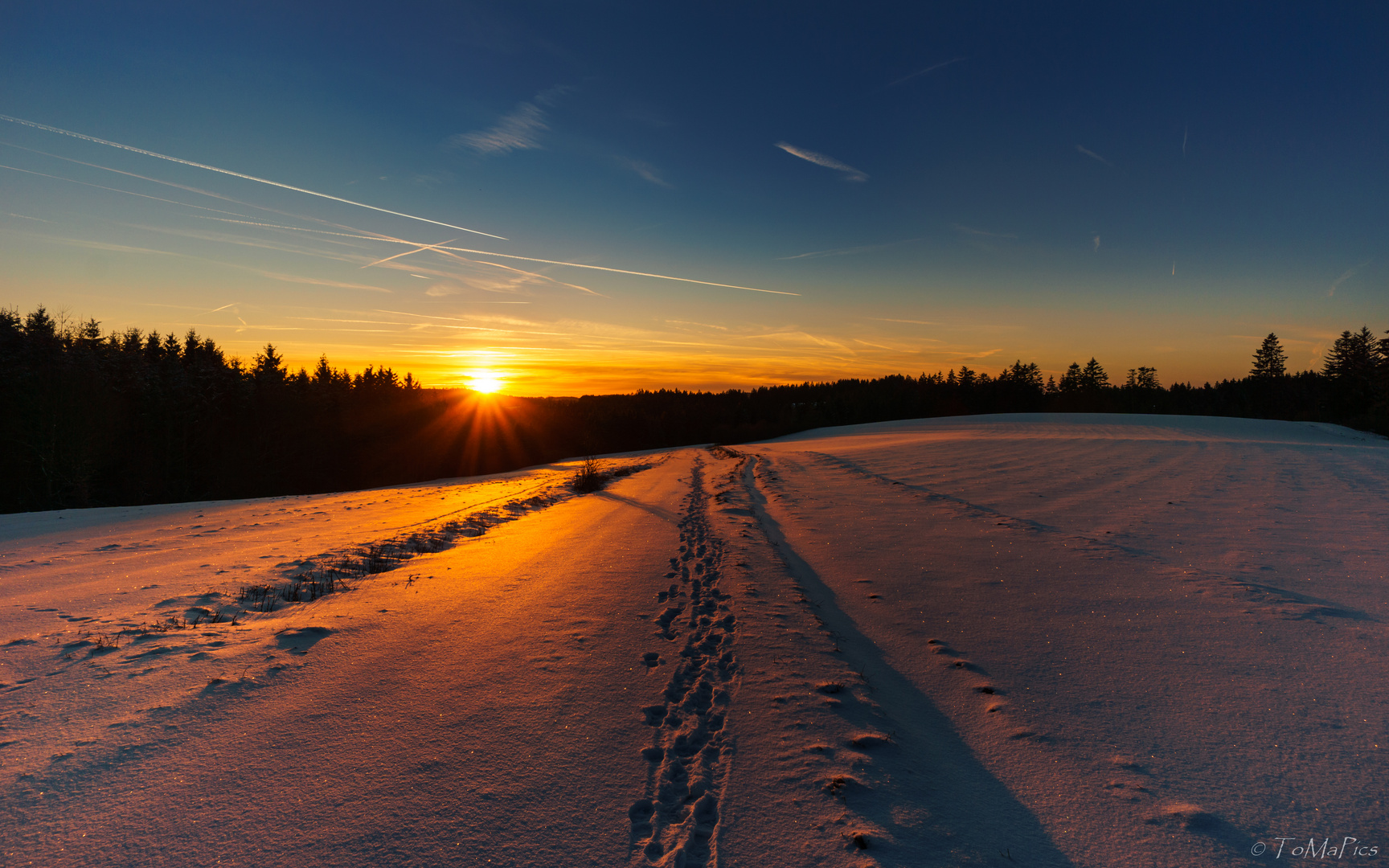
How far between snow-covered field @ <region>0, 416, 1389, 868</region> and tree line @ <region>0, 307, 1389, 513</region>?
27443 mm

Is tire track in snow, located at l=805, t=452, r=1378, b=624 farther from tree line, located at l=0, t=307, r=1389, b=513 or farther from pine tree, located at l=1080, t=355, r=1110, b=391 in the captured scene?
pine tree, located at l=1080, t=355, r=1110, b=391

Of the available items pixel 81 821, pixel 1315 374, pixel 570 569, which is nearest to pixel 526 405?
pixel 570 569

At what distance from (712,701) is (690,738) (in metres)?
0.56

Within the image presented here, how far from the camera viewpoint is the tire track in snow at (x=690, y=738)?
2908 millimetres

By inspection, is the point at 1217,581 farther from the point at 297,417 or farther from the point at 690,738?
the point at 297,417

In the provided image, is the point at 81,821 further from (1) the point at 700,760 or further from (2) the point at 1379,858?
(2) the point at 1379,858

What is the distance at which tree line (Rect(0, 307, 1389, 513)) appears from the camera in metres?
27.0

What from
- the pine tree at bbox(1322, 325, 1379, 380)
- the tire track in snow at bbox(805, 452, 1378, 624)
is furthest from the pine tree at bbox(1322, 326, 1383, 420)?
the tire track in snow at bbox(805, 452, 1378, 624)

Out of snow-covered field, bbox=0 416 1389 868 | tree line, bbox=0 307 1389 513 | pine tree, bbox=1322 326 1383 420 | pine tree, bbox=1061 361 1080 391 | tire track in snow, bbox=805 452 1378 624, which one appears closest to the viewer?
snow-covered field, bbox=0 416 1389 868

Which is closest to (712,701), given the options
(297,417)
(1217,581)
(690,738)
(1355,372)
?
(690,738)

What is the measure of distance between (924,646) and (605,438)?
190 ft

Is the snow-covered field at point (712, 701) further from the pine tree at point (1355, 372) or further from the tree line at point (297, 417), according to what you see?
the pine tree at point (1355, 372)

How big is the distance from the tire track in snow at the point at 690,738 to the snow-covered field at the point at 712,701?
0.02 m

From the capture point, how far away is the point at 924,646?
5.50 m
